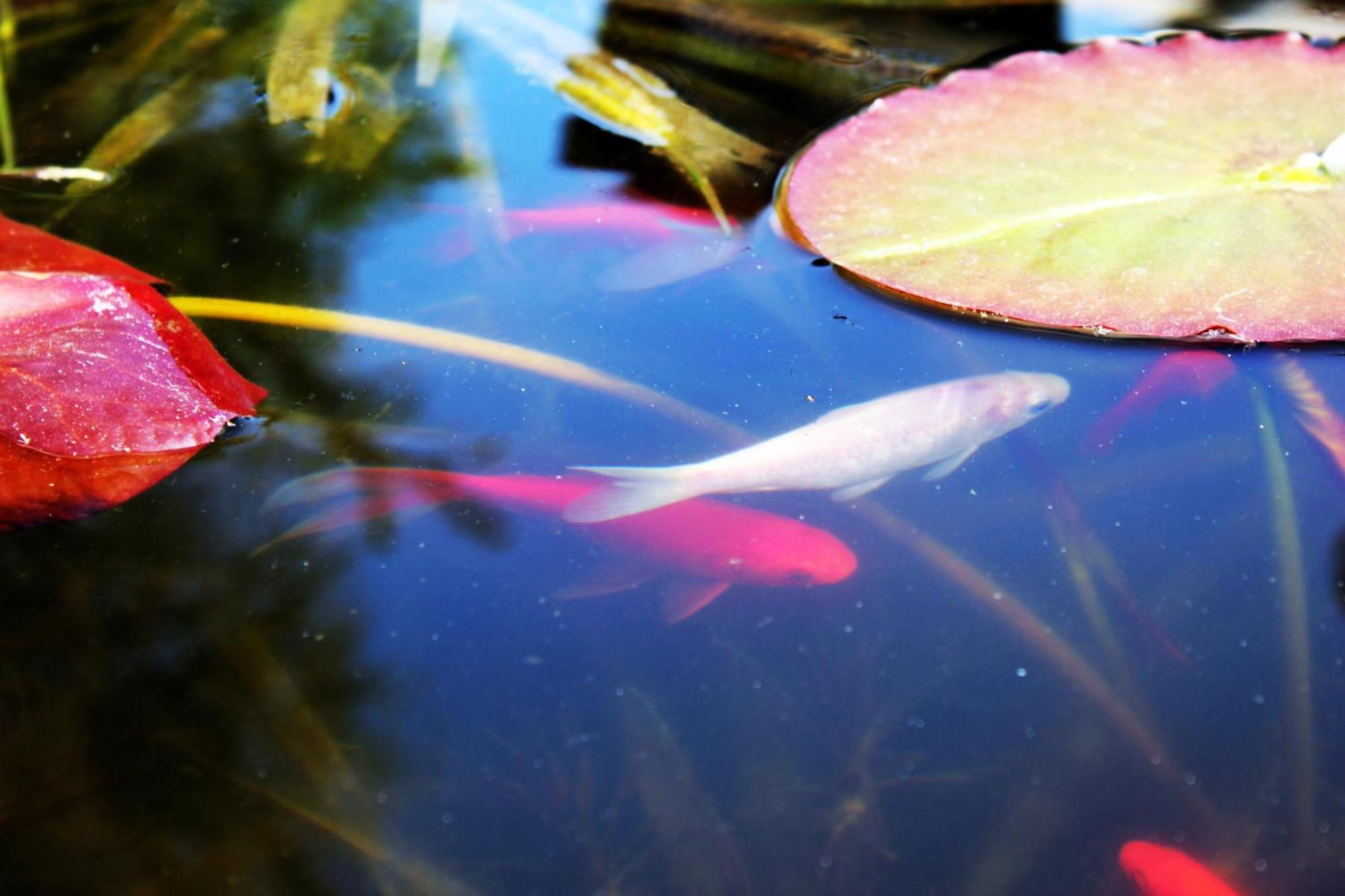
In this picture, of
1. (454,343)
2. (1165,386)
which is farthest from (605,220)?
(1165,386)

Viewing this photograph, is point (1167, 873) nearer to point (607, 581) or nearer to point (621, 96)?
point (607, 581)

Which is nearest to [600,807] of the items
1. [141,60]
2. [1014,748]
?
[1014,748]

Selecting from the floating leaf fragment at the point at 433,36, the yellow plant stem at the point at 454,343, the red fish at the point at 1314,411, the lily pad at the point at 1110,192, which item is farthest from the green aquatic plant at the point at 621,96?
the red fish at the point at 1314,411

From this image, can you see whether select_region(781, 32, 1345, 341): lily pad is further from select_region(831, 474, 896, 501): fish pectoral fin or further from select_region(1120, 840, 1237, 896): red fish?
select_region(1120, 840, 1237, 896): red fish

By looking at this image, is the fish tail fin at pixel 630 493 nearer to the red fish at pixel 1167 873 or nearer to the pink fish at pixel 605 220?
the pink fish at pixel 605 220

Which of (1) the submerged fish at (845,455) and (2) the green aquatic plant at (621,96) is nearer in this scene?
(1) the submerged fish at (845,455)

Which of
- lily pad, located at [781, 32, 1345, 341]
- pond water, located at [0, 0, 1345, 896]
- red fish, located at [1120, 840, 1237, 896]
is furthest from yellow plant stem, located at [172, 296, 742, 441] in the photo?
red fish, located at [1120, 840, 1237, 896]
